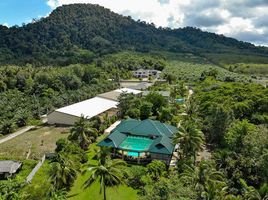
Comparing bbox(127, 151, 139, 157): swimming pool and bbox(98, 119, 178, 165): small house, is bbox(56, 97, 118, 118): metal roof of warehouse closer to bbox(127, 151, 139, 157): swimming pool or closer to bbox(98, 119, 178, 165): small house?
bbox(98, 119, 178, 165): small house

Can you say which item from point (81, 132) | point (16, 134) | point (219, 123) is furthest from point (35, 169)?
point (219, 123)

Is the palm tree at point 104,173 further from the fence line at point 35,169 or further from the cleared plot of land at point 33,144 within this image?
the cleared plot of land at point 33,144

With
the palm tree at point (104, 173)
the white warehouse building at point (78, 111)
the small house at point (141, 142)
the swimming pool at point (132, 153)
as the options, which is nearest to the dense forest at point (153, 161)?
the palm tree at point (104, 173)

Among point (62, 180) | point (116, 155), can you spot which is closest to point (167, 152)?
point (116, 155)

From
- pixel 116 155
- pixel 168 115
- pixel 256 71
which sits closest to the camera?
pixel 116 155

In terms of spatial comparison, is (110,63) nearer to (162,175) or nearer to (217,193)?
(162,175)
